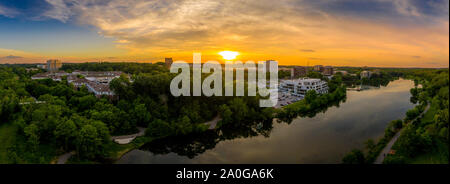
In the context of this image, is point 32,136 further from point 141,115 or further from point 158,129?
point 158,129

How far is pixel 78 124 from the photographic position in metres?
7.97

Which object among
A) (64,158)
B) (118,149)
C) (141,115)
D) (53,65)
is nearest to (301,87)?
(141,115)

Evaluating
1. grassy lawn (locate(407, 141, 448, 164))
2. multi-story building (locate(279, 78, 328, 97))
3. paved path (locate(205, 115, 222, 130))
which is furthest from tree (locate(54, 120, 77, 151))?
multi-story building (locate(279, 78, 328, 97))

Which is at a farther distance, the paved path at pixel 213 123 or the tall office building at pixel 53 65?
the tall office building at pixel 53 65

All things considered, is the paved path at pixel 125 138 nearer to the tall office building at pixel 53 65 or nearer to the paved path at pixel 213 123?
the paved path at pixel 213 123

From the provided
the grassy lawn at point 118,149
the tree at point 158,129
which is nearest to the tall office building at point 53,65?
the tree at point 158,129

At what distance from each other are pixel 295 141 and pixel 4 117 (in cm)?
1169

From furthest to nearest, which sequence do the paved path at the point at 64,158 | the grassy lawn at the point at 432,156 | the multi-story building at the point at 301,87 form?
the multi-story building at the point at 301,87, the paved path at the point at 64,158, the grassy lawn at the point at 432,156

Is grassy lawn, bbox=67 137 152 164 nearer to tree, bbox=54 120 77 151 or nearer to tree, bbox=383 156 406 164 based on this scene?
tree, bbox=54 120 77 151

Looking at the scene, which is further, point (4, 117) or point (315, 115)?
point (315, 115)

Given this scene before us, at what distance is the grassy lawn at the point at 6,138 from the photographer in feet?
22.2

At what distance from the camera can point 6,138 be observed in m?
7.94
